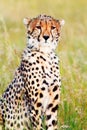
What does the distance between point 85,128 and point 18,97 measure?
73cm

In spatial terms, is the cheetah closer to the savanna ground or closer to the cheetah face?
the cheetah face

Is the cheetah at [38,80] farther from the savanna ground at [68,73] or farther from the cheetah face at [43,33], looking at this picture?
the savanna ground at [68,73]

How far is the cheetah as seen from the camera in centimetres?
545

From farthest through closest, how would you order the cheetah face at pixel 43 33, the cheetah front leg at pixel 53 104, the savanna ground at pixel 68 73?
the savanna ground at pixel 68 73
the cheetah front leg at pixel 53 104
the cheetah face at pixel 43 33

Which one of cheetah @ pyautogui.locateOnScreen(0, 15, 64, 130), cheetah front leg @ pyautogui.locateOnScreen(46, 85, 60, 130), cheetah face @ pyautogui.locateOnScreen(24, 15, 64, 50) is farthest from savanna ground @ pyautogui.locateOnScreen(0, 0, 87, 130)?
cheetah face @ pyautogui.locateOnScreen(24, 15, 64, 50)

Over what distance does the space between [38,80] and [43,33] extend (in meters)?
0.40

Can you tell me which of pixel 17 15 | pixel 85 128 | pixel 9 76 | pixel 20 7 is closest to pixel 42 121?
pixel 85 128

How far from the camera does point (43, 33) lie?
5.37 meters

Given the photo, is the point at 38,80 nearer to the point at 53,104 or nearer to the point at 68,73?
the point at 53,104

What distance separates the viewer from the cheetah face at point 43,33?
5.37 metres

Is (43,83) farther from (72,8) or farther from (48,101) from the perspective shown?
(72,8)

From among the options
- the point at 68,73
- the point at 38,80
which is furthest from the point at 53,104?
the point at 68,73

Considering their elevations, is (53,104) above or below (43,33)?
below

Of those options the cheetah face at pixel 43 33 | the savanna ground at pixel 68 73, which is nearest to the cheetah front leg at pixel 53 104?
the savanna ground at pixel 68 73
